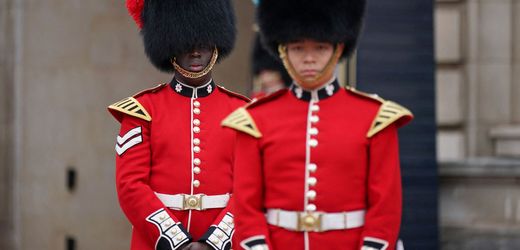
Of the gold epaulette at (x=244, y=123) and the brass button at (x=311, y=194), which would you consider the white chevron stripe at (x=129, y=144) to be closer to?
the gold epaulette at (x=244, y=123)

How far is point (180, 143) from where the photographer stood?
16.9 feet

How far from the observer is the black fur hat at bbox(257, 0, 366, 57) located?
4.24 metres

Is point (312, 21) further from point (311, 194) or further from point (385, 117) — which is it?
point (311, 194)

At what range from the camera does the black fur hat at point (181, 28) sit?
17.3 feet

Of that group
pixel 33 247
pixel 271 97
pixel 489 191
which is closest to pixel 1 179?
pixel 33 247

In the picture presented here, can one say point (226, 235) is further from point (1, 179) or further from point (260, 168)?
point (1, 179)

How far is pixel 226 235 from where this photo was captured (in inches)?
197

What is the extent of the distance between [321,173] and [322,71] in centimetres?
36

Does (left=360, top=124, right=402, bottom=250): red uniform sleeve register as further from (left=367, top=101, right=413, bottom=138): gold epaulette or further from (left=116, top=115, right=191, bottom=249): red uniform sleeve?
(left=116, top=115, right=191, bottom=249): red uniform sleeve

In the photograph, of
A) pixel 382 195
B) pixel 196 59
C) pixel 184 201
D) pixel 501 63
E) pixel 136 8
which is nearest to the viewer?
pixel 382 195

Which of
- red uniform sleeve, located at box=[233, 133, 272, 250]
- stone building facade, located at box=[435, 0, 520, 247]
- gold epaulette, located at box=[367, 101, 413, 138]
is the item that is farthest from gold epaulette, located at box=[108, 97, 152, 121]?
stone building facade, located at box=[435, 0, 520, 247]

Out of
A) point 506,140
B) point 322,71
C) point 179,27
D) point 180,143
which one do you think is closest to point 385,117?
point 322,71

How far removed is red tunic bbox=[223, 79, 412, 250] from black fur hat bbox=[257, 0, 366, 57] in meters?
0.26

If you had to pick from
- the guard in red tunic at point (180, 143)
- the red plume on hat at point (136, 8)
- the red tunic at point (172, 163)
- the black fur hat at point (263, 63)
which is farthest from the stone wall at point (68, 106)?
the red tunic at point (172, 163)
